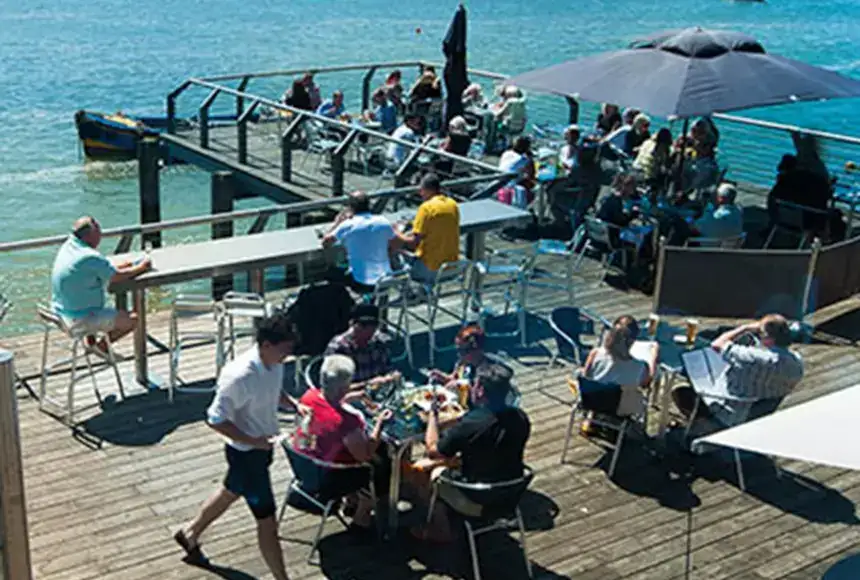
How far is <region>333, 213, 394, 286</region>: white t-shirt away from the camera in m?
8.43

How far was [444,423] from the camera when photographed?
615 centimetres

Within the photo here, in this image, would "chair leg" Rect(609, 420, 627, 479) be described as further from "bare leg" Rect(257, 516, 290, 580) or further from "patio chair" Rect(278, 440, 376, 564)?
"bare leg" Rect(257, 516, 290, 580)

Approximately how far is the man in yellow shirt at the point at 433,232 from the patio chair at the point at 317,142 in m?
7.16

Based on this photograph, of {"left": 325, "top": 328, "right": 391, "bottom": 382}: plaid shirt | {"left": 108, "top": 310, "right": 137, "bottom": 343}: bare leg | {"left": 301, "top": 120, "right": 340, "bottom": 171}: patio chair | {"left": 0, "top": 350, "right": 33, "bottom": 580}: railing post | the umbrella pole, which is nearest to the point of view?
{"left": 0, "top": 350, "right": 33, "bottom": 580}: railing post

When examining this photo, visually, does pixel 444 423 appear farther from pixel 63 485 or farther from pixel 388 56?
pixel 388 56

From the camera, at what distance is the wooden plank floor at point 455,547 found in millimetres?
5969

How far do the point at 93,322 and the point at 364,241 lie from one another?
82.1 inches

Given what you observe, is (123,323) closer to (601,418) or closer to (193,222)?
(193,222)

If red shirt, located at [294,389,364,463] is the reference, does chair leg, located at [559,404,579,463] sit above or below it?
below

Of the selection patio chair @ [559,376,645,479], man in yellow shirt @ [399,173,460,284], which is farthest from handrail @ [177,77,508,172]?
patio chair @ [559,376,645,479]

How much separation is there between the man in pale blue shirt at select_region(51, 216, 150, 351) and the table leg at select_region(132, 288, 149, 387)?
14.0 inches

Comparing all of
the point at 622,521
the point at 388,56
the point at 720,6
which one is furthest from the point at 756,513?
the point at 720,6

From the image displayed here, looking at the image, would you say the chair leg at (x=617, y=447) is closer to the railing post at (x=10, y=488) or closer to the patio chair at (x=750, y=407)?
the patio chair at (x=750, y=407)

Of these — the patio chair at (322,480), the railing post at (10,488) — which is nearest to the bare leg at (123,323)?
the patio chair at (322,480)
